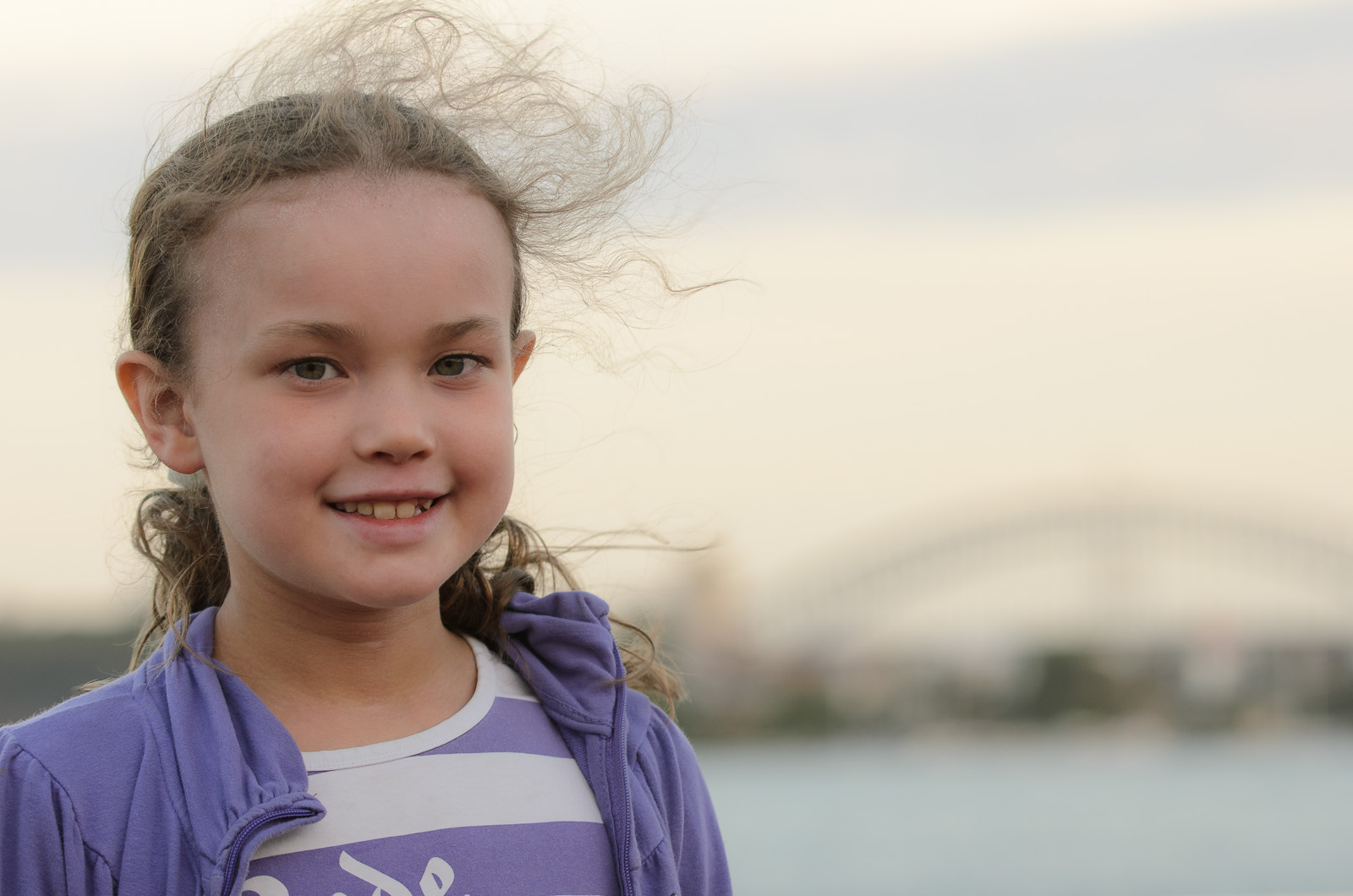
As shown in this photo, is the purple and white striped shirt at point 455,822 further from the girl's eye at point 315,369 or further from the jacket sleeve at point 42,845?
the girl's eye at point 315,369

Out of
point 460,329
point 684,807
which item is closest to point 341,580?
point 460,329

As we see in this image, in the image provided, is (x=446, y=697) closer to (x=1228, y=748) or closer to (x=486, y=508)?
(x=486, y=508)

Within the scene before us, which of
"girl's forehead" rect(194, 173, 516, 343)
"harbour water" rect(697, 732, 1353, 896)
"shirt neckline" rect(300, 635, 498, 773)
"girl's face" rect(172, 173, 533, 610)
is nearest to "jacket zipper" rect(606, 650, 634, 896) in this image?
"shirt neckline" rect(300, 635, 498, 773)

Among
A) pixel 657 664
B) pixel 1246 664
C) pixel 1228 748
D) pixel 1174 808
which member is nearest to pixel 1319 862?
pixel 1174 808

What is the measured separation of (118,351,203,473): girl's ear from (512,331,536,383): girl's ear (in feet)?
1.43

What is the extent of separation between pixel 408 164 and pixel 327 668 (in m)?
0.62

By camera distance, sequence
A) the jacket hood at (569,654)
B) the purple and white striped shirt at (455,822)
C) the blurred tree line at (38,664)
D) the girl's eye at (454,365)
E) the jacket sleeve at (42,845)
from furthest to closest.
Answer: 1. the blurred tree line at (38,664)
2. the jacket hood at (569,654)
3. the girl's eye at (454,365)
4. the purple and white striped shirt at (455,822)
5. the jacket sleeve at (42,845)

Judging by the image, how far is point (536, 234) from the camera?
78.5 inches

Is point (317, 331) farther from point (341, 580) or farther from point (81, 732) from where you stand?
point (81, 732)

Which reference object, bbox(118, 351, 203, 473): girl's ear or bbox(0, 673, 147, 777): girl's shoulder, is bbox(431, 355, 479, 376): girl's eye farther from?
bbox(0, 673, 147, 777): girl's shoulder

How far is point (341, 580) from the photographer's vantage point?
1.61 meters

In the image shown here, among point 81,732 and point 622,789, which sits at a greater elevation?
point 81,732

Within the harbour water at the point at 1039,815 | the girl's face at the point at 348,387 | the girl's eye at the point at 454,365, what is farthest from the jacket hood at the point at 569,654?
the harbour water at the point at 1039,815

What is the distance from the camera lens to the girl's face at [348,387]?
158 centimetres
